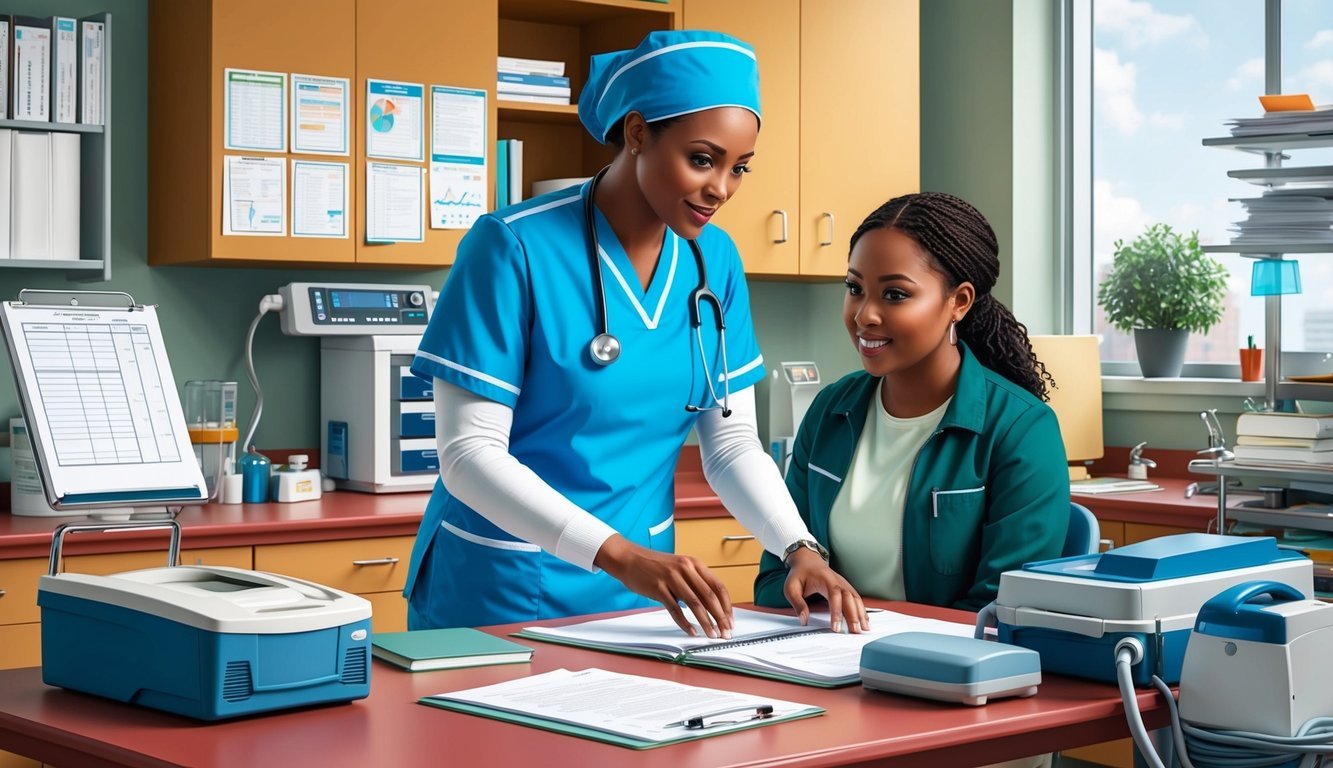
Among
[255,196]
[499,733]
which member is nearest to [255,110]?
[255,196]

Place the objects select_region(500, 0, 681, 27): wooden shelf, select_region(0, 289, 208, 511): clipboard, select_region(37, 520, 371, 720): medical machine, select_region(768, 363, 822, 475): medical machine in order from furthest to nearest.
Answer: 1. select_region(768, 363, 822, 475): medical machine
2. select_region(500, 0, 681, 27): wooden shelf
3. select_region(0, 289, 208, 511): clipboard
4. select_region(37, 520, 371, 720): medical machine

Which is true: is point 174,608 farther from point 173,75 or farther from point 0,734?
point 173,75

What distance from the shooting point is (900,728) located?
1.32 meters

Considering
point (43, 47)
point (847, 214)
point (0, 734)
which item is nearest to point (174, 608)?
point (0, 734)

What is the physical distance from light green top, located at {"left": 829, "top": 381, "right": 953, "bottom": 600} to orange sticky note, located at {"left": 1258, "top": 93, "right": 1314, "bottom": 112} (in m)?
1.90

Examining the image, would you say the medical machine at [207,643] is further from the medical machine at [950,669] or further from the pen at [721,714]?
the medical machine at [950,669]

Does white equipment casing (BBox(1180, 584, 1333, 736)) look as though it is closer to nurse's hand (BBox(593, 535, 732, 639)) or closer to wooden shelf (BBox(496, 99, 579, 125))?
nurse's hand (BBox(593, 535, 732, 639))

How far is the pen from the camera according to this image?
1279 millimetres

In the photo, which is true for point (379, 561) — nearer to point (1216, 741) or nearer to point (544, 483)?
point (544, 483)

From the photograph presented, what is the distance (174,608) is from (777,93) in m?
3.07

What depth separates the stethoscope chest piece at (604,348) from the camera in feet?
6.32

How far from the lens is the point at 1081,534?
211cm

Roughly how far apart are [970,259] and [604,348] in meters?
0.60

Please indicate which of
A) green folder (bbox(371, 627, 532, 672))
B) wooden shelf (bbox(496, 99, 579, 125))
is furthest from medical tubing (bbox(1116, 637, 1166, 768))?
wooden shelf (bbox(496, 99, 579, 125))
